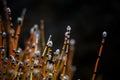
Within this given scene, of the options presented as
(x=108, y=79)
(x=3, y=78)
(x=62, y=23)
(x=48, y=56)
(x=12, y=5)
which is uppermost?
(x=12, y=5)

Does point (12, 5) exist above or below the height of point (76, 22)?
above

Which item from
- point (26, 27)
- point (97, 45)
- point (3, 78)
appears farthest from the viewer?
point (26, 27)

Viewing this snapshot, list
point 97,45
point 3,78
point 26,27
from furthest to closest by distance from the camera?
1. point 26,27
2. point 97,45
3. point 3,78

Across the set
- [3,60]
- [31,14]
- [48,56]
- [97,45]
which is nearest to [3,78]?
[3,60]

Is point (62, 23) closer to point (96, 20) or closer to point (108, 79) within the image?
point (96, 20)

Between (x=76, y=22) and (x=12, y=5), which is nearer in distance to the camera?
(x=76, y=22)

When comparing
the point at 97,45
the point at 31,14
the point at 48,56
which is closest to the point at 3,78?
the point at 48,56

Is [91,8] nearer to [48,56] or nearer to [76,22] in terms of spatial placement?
[76,22]
